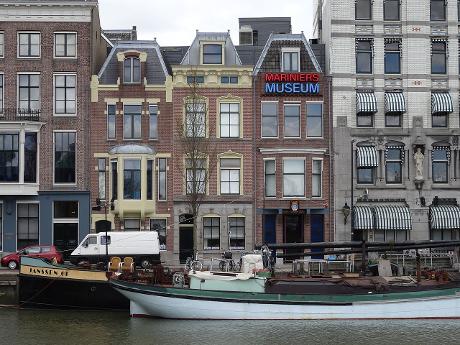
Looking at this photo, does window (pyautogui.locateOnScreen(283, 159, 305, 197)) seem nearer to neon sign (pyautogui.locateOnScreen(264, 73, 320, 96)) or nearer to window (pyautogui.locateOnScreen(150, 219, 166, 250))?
neon sign (pyautogui.locateOnScreen(264, 73, 320, 96))

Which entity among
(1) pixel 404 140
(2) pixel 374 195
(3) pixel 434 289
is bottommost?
(3) pixel 434 289

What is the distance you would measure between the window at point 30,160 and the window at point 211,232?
11.2m

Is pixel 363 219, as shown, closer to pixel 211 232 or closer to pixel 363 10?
pixel 211 232

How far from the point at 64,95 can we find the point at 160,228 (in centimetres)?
1053

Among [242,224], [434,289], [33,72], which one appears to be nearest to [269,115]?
[242,224]

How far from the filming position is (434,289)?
3697 centimetres

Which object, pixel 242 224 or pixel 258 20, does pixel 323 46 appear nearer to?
pixel 258 20

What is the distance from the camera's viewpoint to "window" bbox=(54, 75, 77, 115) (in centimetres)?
5356

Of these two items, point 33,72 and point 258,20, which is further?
point 258,20

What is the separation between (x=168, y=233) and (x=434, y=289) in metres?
20.8

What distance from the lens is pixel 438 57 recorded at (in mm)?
54469

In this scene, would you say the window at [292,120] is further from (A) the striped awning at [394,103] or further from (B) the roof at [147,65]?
(B) the roof at [147,65]

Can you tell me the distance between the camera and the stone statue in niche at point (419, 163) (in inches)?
2092

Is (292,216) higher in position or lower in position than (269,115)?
lower
